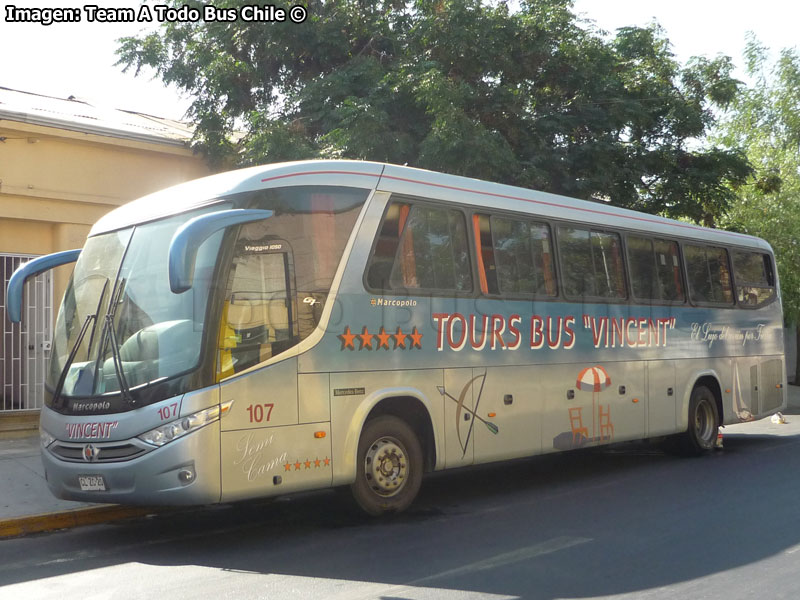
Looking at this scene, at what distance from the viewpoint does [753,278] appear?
15.1m

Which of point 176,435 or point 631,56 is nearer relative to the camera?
point 176,435

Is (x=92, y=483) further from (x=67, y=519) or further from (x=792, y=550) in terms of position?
(x=792, y=550)

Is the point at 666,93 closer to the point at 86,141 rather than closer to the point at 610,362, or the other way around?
the point at 610,362

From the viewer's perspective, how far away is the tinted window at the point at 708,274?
13.5m

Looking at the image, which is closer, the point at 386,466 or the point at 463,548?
the point at 463,548

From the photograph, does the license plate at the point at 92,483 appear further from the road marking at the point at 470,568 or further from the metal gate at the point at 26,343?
the metal gate at the point at 26,343

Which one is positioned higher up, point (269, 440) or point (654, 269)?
point (654, 269)

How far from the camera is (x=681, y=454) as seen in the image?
13617mm

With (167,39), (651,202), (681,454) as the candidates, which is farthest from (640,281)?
(167,39)

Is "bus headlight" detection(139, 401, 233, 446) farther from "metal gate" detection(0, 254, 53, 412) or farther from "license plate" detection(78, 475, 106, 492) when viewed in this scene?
"metal gate" detection(0, 254, 53, 412)

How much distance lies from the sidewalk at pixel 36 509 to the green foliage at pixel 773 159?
1727 cm

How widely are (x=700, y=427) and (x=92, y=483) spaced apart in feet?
30.7

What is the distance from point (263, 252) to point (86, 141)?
7744 millimetres

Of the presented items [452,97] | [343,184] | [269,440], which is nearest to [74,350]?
[269,440]
